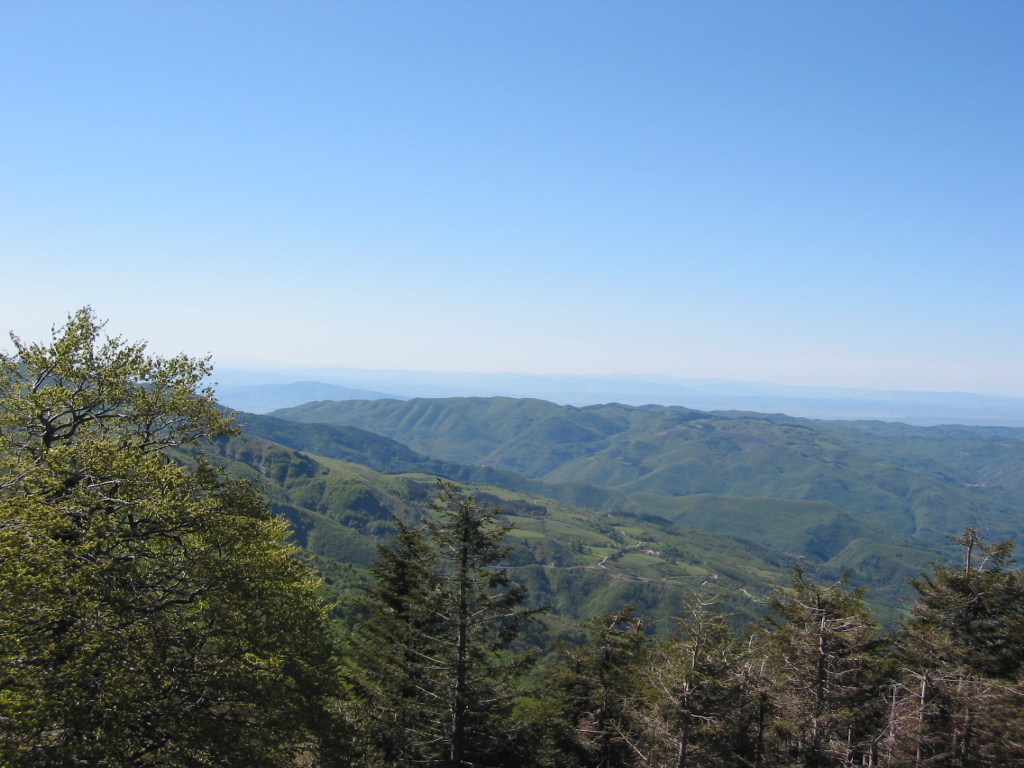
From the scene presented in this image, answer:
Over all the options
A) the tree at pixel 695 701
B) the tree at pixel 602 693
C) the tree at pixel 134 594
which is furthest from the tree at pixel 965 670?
the tree at pixel 134 594

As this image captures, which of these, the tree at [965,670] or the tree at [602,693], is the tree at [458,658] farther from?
the tree at [965,670]

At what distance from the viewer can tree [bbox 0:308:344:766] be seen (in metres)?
10.7

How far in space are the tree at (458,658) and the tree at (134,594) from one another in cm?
322

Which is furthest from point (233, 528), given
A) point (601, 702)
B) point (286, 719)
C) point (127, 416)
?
point (601, 702)

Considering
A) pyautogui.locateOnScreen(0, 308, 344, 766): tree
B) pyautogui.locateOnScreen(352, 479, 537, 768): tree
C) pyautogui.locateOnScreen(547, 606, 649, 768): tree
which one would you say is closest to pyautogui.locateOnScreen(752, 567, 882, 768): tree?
pyautogui.locateOnScreen(547, 606, 649, 768): tree

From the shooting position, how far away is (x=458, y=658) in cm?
1989

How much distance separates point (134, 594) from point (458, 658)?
1095cm

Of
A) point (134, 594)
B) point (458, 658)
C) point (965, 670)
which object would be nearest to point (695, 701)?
point (458, 658)

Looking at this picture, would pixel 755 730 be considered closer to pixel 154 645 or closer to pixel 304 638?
pixel 304 638

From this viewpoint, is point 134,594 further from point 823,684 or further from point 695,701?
point 823,684

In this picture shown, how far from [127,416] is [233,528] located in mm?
7450

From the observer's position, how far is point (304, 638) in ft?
59.1

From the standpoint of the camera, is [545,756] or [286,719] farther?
[545,756]

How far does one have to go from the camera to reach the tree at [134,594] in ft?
35.2
